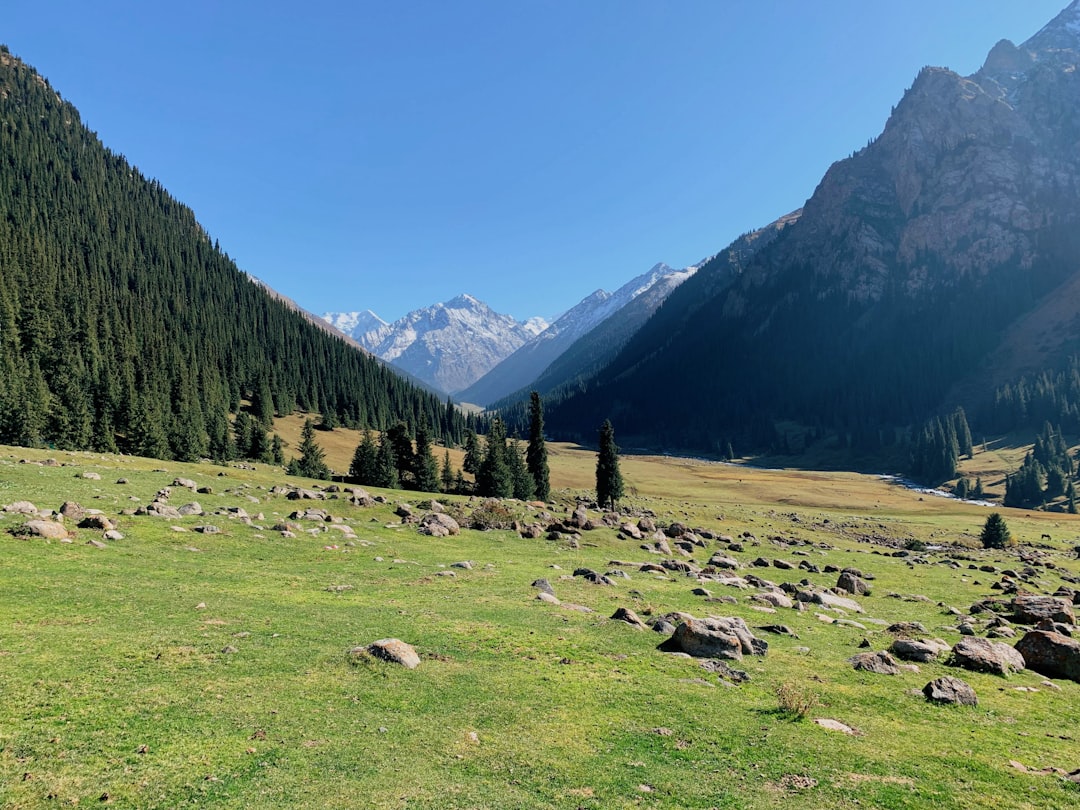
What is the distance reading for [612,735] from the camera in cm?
1131

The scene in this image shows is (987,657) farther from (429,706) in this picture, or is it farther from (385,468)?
(385,468)

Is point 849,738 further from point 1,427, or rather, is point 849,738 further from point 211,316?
point 211,316

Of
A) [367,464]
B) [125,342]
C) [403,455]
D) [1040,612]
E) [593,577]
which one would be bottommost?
[1040,612]

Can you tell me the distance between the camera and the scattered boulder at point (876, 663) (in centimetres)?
1611

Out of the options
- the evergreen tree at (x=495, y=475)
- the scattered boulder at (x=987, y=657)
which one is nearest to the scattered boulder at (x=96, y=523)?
the scattered boulder at (x=987, y=657)

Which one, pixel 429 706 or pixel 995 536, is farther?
pixel 995 536

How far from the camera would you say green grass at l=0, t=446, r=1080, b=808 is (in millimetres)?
9008

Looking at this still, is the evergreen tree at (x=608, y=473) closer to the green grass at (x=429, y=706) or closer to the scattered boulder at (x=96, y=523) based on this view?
the green grass at (x=429, y=706)

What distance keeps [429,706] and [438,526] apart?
2618cm

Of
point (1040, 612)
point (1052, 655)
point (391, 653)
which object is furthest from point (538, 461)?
point (391, 653)

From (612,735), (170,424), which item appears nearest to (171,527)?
(612,735)

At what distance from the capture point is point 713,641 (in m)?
16.8

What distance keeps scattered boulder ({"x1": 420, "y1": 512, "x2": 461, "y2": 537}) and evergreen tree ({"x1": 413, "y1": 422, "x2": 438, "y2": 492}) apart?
41297mm

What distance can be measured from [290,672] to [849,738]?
1306 centimetres
